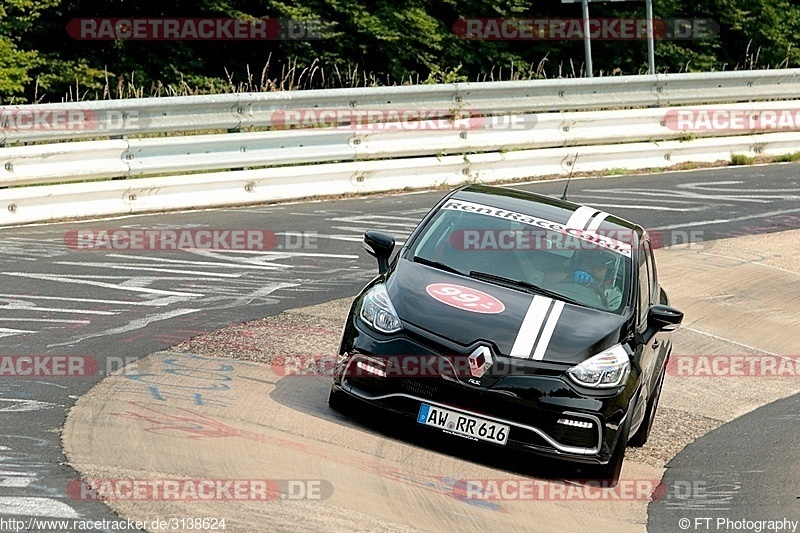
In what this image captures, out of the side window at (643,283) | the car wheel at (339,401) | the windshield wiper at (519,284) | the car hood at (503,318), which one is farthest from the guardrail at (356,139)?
the car wheel at (339,401)

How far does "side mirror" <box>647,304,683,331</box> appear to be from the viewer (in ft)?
26.6

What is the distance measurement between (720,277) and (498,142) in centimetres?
505

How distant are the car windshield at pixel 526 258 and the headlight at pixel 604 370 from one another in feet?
1.84

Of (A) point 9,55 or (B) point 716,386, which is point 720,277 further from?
(A) point 9,55

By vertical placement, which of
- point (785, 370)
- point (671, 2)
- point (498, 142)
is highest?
point (671, 2)

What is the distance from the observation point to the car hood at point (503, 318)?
7.45 metres

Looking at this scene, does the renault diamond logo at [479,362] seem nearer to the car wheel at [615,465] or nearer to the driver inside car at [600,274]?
the car wheel at [615,465]

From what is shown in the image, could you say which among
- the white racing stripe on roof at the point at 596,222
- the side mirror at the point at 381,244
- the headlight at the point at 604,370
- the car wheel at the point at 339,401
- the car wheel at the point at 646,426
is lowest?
the car wheel at the point at 646,426

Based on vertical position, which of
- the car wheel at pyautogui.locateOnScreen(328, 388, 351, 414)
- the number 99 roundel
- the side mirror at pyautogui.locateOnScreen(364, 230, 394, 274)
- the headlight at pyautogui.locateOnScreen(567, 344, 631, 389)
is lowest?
the car wheel at pyautogui.locateOnScreen(328, 388, 351, 414)

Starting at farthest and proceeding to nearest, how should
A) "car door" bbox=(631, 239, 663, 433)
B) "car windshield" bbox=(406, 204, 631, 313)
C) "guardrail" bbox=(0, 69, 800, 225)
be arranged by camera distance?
"guardrail" bbox=(0, 69, 800, 225)
"car windshield" bbox=(406, 204, 631, 313)
"car door" bbox=(631, 239, 663, 433)

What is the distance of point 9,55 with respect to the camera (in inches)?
1061

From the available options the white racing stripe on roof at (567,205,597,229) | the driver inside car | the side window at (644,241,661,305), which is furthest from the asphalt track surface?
the white racing stripe on roof at (567,205,597,229)

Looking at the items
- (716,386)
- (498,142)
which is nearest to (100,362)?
(716,386)

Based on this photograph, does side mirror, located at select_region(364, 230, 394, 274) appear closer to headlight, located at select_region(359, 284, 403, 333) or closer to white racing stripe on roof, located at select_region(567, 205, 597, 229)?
headlight, located at select_region(359, 284, 403, 333)
